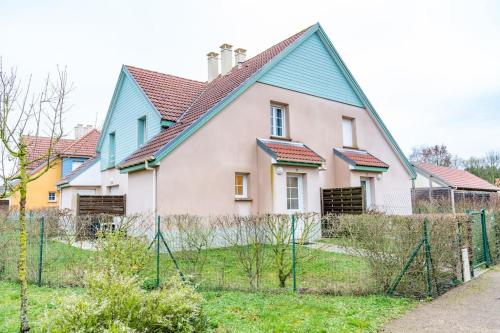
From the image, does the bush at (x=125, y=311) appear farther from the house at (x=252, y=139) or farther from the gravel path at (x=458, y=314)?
the house at (x=252, y=139)

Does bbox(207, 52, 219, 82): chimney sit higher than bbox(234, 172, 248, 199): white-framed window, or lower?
higher

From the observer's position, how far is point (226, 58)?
19.7 m

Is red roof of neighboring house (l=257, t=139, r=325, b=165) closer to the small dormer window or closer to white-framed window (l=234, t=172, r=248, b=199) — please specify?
white-framed window (l=234, t=172, r=248, b=199)

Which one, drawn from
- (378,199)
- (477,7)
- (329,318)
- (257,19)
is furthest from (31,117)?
(378,199)

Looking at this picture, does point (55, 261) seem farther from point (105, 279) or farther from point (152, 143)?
point (152, 143)

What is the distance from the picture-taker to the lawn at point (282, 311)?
5.32 metres

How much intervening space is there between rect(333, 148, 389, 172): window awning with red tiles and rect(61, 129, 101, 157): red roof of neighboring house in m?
19.2

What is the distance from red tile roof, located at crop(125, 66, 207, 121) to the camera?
15314 millimetres

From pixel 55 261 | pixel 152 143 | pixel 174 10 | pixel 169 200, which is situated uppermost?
pixel 174 10

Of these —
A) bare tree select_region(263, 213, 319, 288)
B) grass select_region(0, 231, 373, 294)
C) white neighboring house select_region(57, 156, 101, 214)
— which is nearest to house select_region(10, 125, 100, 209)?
white neighboring house select_region(57, 156, 101, 214)

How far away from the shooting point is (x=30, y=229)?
8.84m

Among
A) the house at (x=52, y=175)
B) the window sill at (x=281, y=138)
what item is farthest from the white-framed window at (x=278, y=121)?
the house at (x=52, y=175)

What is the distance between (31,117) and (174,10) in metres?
9.45

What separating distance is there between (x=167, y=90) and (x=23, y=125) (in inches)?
450
